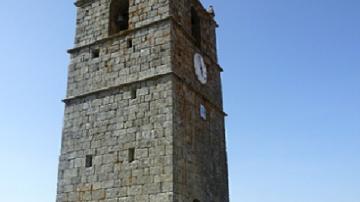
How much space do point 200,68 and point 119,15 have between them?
3002 millimetres

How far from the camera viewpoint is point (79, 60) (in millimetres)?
12961

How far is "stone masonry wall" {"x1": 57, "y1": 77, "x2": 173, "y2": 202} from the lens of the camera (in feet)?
34.2

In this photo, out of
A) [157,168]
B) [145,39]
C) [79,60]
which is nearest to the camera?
[157,168]

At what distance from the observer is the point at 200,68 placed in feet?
43.4

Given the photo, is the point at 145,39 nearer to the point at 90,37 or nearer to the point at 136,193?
the point at 90,37

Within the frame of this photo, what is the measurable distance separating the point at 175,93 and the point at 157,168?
6.50ft

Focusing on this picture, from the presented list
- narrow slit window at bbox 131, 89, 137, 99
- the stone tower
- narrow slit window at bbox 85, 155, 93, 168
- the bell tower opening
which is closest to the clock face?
the stone tower

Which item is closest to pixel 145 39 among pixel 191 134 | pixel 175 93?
pixel 175 93

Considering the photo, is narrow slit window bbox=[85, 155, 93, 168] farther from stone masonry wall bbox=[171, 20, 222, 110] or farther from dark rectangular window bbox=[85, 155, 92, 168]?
stone masonry wall bbox=[171, 20, 222, 110]

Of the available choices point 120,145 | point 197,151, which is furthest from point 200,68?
point 120,145

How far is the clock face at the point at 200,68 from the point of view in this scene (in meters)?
13.0

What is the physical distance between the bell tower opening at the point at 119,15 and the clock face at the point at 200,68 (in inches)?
94.9

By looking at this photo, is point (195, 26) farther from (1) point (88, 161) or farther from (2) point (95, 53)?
(1) point (88, 161)

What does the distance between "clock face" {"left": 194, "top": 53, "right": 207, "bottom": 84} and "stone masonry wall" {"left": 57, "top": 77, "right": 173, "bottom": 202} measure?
78.2 inches
